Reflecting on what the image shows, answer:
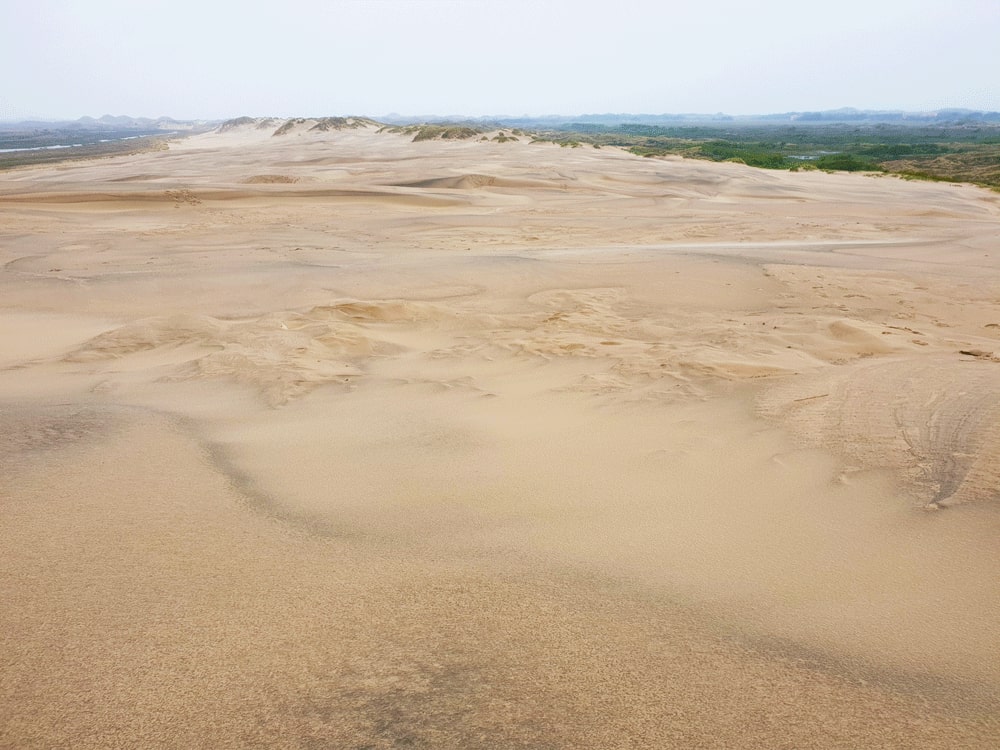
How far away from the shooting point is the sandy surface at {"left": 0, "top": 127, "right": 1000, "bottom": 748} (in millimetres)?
2127

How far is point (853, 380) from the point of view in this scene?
5.05m

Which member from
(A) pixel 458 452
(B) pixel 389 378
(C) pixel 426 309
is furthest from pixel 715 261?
(A) pixel 458 452

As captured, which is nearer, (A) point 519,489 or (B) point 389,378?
(A) point 519,489

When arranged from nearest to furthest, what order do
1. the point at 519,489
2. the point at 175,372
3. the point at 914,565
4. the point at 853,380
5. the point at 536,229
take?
the point at 914,565 < the point at 519,489 < the point at 853,380 < the point at 175,372 < the point at 536,229

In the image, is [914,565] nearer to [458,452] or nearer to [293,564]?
[458,452]

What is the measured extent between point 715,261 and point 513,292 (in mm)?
3222

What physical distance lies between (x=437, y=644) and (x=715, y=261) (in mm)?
8270

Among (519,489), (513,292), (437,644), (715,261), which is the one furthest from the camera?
(715,261)

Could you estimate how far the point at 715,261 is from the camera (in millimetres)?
9539

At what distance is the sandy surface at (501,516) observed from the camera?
2127 millimetres

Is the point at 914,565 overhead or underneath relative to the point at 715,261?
underneath

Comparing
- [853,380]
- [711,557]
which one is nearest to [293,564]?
[711,557]

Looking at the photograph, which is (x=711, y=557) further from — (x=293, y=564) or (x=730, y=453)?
(x=293, y=564)

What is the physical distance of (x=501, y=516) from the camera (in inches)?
129
